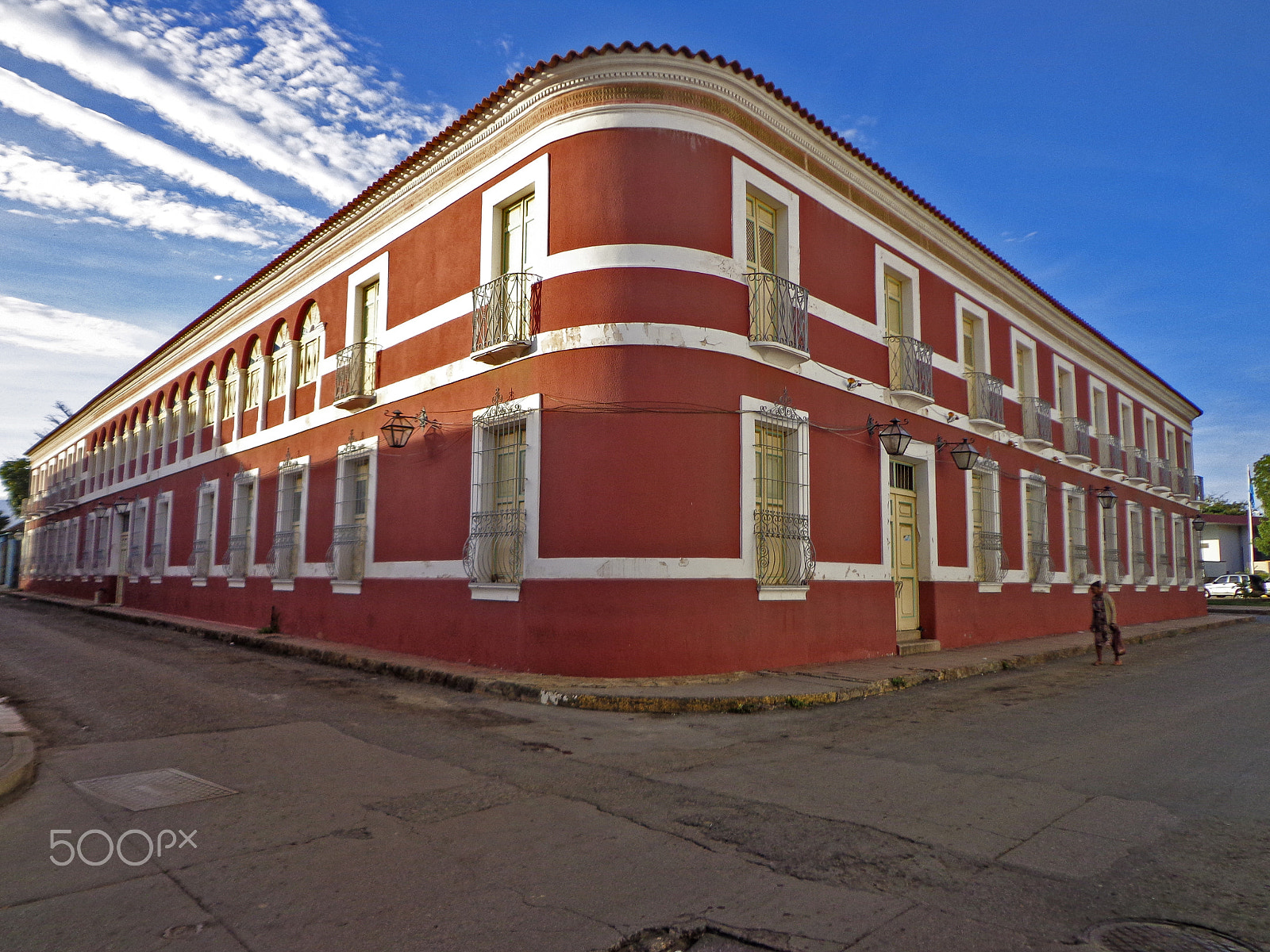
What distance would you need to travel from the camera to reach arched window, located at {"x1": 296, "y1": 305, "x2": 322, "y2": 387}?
1625 centimetres

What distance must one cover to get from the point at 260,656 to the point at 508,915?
11.8 meters

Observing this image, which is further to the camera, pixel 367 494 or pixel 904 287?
pixel 904 287

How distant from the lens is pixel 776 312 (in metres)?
10.9

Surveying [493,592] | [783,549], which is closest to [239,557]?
[493,592]

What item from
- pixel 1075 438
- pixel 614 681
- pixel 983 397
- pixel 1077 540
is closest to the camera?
pixel 614 681

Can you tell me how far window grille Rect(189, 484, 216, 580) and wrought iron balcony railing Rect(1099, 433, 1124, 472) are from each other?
2295cm

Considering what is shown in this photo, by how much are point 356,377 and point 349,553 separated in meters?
3.02

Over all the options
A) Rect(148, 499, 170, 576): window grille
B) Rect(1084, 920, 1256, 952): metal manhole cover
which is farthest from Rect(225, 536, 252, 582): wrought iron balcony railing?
Rect(1084, 920, 1256, 952): metal manhole cover

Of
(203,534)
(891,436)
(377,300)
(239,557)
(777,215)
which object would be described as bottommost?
(239,557)

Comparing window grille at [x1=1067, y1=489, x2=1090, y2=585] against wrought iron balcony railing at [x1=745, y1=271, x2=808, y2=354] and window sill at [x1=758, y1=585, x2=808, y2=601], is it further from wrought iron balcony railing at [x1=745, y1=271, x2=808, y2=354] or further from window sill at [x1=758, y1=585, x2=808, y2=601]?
wrought iron balcony railing at [x1=745, y1=271, x2=808, y2=354]

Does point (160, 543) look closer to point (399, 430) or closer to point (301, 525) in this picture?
point (301, 525)

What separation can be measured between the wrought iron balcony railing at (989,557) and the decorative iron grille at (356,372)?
11355 millimetres

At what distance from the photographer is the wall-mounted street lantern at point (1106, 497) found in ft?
67.5

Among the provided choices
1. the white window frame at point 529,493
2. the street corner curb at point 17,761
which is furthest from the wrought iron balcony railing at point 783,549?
the street corner curb at point 17,761
